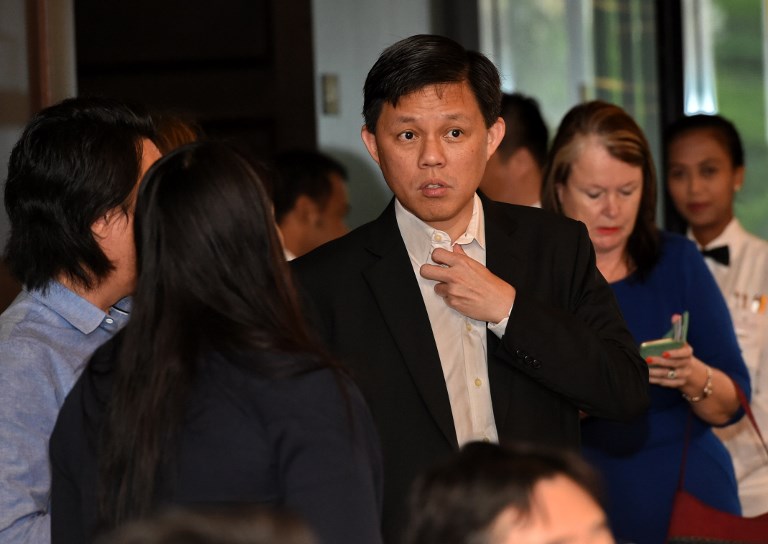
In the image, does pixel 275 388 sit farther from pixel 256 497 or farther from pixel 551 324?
pixel 551 324

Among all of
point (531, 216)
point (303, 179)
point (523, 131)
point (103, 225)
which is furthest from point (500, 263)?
point (303, 179)

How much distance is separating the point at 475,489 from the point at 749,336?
2.50 m

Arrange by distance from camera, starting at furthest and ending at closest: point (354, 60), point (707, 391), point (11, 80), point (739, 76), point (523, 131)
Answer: point (739, 76)
point (354, 60)
point (523, 131)
point (11, 80)
point (707, 391)

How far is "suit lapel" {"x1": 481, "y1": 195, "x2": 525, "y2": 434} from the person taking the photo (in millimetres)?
2070

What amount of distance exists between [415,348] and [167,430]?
0.65 metres

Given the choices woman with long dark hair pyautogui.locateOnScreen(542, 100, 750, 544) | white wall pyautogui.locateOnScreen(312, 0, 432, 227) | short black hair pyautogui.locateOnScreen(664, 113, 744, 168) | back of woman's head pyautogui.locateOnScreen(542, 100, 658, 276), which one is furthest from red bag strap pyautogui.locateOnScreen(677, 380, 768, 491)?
white wall pyautogui.locateOnScreen(312, 0, 432, 227)

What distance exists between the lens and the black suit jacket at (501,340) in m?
2.03

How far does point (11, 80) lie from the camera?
297 centimetres

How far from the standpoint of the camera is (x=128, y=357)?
1.57m

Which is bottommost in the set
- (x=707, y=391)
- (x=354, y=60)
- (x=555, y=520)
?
(x=707, y=391)

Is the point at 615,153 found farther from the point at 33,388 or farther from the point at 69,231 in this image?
the point at 33,388

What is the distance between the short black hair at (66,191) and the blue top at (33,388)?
50 mm

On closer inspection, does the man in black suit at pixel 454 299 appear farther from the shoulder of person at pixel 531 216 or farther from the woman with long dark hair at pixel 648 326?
the woman with long dark hair at pixel 648 326

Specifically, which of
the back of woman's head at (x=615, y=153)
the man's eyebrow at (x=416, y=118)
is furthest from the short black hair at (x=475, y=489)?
the back of woman's head at (x=615, y=153)
